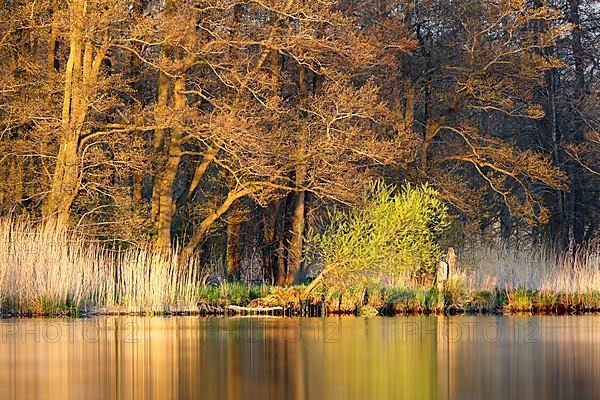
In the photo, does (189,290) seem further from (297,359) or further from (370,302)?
(297,359)

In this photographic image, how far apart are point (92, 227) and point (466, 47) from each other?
10.5 m

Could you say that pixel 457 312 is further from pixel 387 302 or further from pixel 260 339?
pixel 260 339

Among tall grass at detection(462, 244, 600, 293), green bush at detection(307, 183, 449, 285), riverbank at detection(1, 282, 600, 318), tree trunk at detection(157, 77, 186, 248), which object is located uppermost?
tree trunk at detection(157, 77, 186, 248)

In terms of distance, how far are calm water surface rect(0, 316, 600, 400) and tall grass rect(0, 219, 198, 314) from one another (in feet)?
4.00

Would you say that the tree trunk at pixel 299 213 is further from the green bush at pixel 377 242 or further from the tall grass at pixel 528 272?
the tall grass at pixel 528 272

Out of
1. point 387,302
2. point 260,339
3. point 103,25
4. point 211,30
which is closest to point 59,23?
point 103,25

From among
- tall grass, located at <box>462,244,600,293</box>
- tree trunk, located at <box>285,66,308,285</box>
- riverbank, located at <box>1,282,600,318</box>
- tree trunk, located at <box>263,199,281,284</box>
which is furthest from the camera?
tree trunk, located at <box>263,199,281,284</box>

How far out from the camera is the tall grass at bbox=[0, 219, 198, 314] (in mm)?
21234

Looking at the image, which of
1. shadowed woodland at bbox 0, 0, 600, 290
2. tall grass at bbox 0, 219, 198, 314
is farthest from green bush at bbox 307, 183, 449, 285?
tall grass at bbox 0, 219, 198, 314

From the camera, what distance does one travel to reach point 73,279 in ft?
71.5

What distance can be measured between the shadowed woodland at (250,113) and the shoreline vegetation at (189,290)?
2.47ft

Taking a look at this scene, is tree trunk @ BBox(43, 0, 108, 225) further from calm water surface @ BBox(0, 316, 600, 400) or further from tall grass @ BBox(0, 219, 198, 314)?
calm water surface @ BBox(0, 316, 600, 400)

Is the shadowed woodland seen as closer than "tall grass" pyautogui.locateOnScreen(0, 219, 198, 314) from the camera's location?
No

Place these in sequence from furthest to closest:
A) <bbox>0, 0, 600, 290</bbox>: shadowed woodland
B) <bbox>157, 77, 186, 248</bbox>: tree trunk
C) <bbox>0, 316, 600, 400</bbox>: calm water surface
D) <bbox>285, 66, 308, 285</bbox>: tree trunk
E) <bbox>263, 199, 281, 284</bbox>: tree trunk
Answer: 1. <bbox>263, 199, 281, 284</bbox>: tree trunk
2. <bbox>285, 66, 308, 285</bbox>: tree trunk
3. <bbox>157, 77, 186, 248</bbox>: tree trunk
4. <bbox>0, 0, 600, 290</bbox>: shadowed woodland
5. <bbox>0, 316, 600, 400</bbox>: calm water surface
